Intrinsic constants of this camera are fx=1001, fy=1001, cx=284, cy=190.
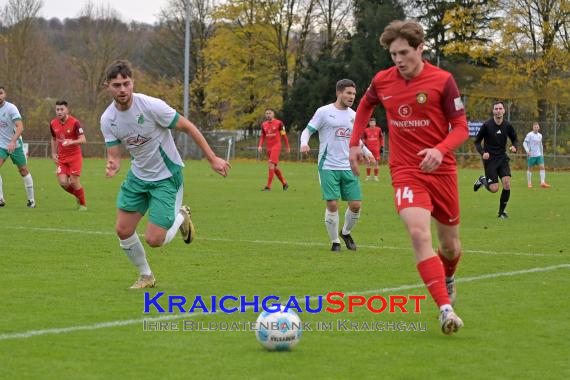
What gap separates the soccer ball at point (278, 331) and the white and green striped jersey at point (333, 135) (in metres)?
6.58

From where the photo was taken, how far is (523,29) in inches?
1924

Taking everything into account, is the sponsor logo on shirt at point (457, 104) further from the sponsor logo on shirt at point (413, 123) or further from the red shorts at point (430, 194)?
the red shorts at point (430, 194)

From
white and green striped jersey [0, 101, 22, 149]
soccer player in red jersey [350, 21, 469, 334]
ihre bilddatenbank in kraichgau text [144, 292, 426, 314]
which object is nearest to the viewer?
soccer player in red jersey [350, 21, 469, 334]

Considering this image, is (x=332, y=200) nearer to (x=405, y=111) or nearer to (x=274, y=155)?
(x=405, y=111)

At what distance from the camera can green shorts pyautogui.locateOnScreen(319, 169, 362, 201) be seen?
12.9 metres

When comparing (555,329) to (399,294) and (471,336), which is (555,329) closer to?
(471,336)

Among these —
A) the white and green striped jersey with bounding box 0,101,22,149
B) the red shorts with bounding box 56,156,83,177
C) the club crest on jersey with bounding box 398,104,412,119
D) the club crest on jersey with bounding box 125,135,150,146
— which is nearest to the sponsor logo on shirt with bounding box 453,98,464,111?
the club crest on jersey with bounding box 398,104,412,119

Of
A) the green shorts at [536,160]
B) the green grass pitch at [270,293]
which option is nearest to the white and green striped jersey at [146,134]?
the green grass pitch at [270,293]

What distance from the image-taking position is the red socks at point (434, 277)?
23.0ft

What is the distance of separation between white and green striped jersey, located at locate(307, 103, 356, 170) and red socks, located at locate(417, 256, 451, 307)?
19.4 feet

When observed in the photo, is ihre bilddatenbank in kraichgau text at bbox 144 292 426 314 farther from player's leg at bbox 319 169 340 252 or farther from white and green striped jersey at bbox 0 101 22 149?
white and green striped jersey at bbox 0 101 22 149

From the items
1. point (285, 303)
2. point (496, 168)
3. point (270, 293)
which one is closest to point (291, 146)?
point (496, 168)

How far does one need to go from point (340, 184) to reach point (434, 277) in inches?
237

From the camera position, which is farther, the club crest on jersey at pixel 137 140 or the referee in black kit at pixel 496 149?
the referee in black kit at pixel 496 149
